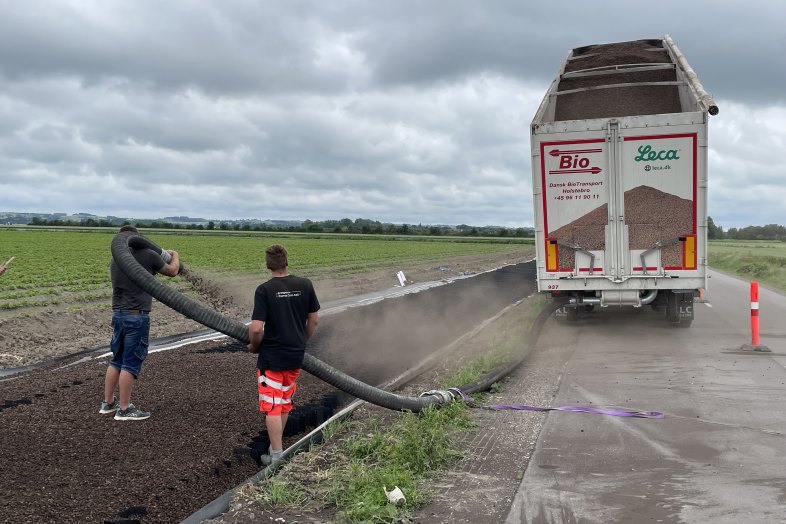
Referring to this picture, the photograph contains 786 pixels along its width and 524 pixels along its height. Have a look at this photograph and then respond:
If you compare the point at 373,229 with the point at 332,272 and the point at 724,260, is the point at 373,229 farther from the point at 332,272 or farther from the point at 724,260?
the point at 332,272

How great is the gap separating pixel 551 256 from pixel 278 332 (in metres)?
8.06

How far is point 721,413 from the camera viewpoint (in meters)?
7.36

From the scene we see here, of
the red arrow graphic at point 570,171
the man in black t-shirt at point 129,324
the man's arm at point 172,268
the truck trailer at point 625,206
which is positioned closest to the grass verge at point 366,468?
the man in black t-shirt at point 129,324

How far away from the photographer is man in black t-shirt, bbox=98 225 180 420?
6.73m

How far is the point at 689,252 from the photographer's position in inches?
478

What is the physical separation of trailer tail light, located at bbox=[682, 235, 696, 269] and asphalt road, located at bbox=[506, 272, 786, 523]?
1342 millimetres

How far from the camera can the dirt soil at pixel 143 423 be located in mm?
5152

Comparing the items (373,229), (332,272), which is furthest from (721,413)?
(373,229)

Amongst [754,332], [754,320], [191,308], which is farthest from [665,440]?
[754,320]

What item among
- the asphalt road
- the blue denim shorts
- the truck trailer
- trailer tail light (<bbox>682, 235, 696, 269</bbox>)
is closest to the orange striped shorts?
the blue denim shorts

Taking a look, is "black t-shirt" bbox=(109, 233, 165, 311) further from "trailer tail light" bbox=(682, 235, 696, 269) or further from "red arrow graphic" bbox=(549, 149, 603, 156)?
"trailer tail light" bbox=(682, 235, 696, 269)

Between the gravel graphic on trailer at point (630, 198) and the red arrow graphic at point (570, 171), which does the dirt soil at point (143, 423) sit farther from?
the red arrow graphic at point (570, 171)

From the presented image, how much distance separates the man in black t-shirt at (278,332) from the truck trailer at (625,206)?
767 centimetres

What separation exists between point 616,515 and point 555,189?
8.59 m
